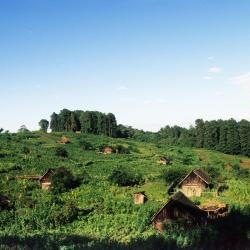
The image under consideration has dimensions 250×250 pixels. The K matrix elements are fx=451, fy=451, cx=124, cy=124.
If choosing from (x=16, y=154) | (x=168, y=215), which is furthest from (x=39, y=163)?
(x=168, y=215)

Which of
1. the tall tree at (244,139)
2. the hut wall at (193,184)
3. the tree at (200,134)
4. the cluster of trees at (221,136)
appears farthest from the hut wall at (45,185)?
the tree at (200,134)

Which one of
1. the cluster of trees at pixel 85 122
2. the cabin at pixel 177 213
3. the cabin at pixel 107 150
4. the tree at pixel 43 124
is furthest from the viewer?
the tree at pixel 43 124

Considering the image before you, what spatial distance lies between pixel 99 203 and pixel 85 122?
87413 mm

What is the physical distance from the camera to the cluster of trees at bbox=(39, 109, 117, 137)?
A: 134 m

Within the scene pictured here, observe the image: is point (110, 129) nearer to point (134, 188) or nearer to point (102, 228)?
point (134, 188)

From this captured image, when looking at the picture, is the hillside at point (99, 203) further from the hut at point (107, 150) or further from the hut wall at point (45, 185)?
the hut at point (107, 150)

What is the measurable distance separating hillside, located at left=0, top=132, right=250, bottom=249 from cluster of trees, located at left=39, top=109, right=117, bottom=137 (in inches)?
1399

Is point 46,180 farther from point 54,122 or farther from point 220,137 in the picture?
point 54,122

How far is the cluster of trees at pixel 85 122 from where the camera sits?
441 ft

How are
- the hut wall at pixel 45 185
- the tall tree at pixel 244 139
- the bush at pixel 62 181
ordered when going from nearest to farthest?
the bush at pixel 62 181, the hut wall at pixel 45 185, the tall tree at pixel 244 139

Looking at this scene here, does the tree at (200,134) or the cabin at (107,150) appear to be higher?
the tree at (200,134)

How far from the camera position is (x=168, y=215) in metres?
37.4

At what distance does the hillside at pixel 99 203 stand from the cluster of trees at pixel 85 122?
3553cm

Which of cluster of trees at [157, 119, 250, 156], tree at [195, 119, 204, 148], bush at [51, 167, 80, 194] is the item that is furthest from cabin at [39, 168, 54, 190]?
tree at [195, 119, 204, 148]
